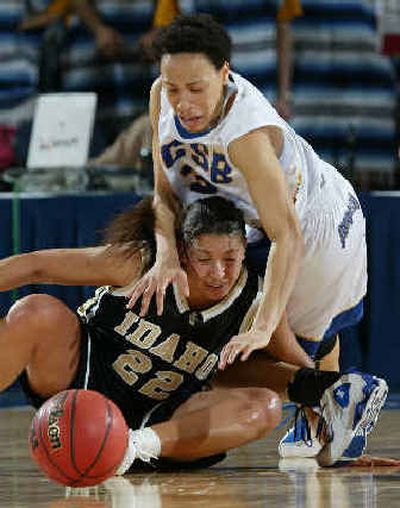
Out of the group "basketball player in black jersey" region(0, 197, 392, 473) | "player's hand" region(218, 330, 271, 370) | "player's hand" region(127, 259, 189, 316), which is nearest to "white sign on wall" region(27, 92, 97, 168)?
"basketball player in black jersey" region(0, 197, 392, 473)

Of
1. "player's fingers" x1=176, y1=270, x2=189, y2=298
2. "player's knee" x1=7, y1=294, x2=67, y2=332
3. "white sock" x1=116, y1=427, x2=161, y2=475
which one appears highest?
"player's fingers" x1=176, y1=270, x2=189, y2=298

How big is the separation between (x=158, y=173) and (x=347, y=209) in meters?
0.57

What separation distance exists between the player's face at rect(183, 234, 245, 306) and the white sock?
420mm

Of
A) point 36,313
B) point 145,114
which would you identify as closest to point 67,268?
point 36,313

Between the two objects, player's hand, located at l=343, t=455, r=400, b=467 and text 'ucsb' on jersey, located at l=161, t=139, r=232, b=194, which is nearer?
text 'ucsb' on jersey, located at l=161, t=139, r=232, b=194

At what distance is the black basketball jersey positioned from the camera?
439 centimetres

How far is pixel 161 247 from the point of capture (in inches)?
173

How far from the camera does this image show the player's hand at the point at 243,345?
398 cm

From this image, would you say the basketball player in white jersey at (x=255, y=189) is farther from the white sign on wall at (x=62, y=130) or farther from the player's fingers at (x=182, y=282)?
the white sign on wall at (x=62, y=130)

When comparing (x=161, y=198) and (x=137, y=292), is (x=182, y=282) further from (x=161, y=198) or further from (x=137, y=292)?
(x=161, y=198)

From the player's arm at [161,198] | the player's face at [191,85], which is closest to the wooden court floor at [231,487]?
the player's arm at [161,198]

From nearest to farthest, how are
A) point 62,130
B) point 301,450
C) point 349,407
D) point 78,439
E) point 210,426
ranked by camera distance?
1. point 78,439
2. point 210,426
3. point 349,407
4. point 301,450
5. point 62,130

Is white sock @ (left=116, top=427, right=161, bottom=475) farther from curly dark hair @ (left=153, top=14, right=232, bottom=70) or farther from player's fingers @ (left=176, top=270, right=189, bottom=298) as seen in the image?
curly dark hair @ (left=153, top=14, right=232, bottom=70)

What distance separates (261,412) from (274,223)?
1.71 ft
